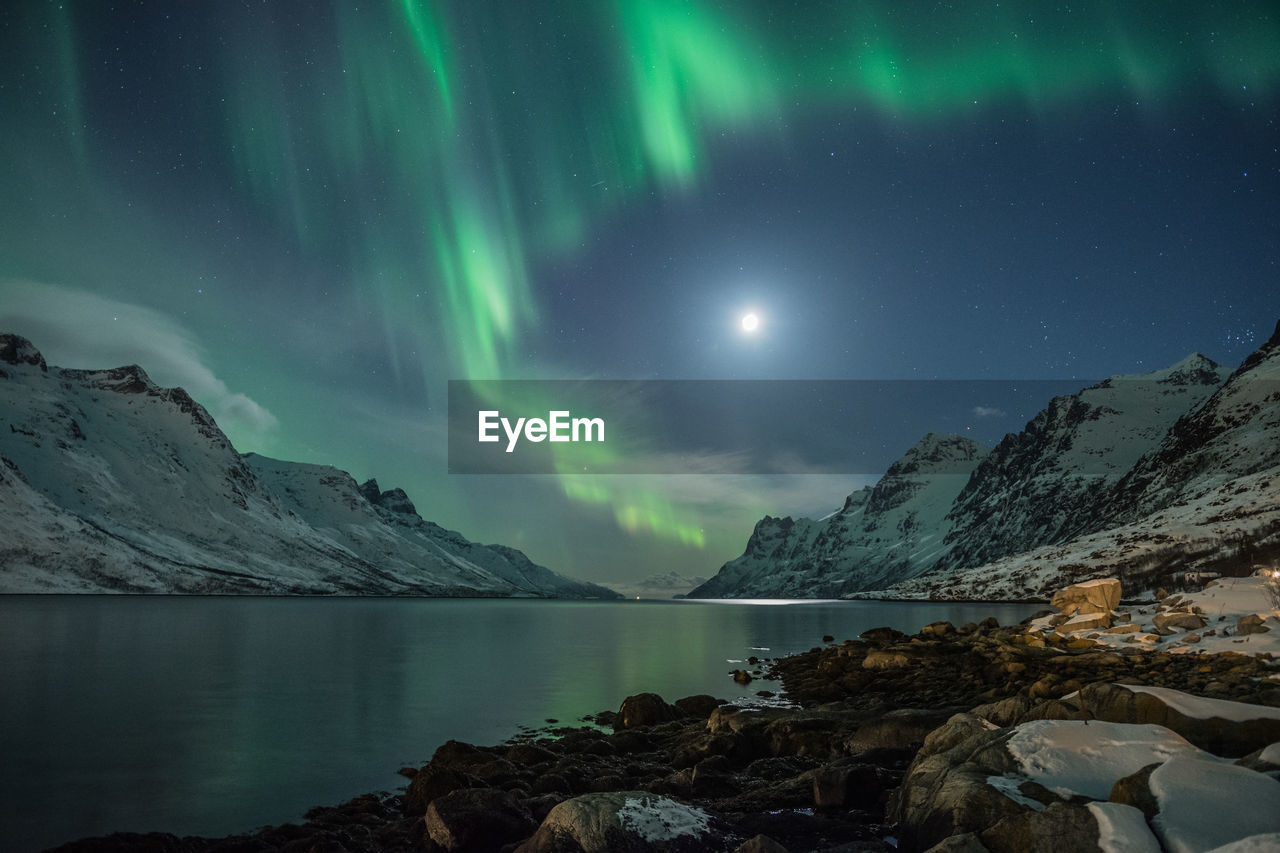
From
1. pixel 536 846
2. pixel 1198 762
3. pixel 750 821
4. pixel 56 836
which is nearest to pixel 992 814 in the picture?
pixel 1198 762

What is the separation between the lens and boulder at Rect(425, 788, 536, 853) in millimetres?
13750

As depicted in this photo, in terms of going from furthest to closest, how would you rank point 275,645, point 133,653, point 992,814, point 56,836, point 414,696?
point 275,645
point 133,653
point 414,696
point 56,836
point 992,814

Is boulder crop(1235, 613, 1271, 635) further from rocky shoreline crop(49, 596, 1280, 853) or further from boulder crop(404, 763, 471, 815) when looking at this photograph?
boulder crop(404, 763, 471, 815)

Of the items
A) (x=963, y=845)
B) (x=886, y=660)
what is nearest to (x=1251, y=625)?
(x=886, y=660)

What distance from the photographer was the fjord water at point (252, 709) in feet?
65.5

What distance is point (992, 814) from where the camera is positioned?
1043 centimetres

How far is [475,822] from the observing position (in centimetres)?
1391

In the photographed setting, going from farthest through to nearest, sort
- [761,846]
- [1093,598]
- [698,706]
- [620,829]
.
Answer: [1093,598] → [698,706] → [620,829] → [761,846]

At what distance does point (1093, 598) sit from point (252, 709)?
47.9 meters

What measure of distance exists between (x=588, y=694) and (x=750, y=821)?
26820 mm

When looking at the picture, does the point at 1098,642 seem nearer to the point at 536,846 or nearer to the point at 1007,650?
the point at 1007,650

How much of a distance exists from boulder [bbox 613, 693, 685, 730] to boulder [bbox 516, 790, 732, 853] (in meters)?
16.1

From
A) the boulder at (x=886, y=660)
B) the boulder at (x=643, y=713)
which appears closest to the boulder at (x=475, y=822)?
the boulder at (x=643, y=713)

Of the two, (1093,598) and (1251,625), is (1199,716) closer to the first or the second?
(1251,625)
